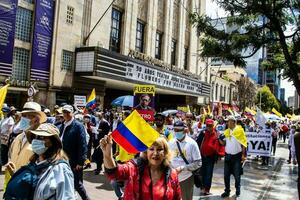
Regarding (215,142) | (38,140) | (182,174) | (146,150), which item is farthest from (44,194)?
(215,142)

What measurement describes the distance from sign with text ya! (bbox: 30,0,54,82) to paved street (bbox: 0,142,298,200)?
415 inches

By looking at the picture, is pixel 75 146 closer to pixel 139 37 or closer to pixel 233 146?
pixel 233 146

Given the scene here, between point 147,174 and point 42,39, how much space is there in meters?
17.9

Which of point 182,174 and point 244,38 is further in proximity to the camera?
point 244,38

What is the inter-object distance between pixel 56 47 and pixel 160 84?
10430 millimetres

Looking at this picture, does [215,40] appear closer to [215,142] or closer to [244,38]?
[244,38]

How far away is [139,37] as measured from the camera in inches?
1160

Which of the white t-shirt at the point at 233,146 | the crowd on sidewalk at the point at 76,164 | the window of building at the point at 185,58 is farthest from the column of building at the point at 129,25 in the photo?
the crowd on sidewalk at the point at 76,164

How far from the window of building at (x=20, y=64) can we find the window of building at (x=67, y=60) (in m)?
2.49

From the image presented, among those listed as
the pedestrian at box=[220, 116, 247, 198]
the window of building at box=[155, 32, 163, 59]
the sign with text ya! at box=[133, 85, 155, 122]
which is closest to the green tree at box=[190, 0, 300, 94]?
the sign with text ya! at box=[133, 85, 155, 122]

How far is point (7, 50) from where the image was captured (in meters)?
17.9

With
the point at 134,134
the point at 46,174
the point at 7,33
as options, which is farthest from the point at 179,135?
the point at 7,33

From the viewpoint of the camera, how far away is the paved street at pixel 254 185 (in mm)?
8586

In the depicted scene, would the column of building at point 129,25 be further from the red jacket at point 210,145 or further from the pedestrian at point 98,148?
the red jacket at point 210,145
